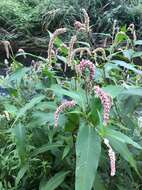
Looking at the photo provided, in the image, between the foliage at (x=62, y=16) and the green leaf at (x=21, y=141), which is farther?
the foliage at (x=62, y=16)

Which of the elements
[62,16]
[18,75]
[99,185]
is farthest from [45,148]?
[62,16]

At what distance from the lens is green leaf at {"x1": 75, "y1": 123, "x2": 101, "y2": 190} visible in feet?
4.91

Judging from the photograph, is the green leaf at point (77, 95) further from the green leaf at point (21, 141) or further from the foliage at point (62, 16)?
the foliage at point (62, 16)

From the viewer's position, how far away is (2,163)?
6.60ft

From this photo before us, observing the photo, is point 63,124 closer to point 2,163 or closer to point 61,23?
point 2,163

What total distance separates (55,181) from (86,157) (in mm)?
302

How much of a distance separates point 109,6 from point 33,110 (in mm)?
5937

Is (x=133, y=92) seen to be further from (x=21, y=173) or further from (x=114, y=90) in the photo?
(x=21, y=173)

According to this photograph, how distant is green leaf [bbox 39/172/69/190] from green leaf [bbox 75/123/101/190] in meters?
0.28

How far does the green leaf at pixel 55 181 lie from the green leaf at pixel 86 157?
0.90 ft

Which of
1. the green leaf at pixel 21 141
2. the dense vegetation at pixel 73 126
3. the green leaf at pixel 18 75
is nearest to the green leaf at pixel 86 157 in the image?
the dense vegetation at pixel 73 126

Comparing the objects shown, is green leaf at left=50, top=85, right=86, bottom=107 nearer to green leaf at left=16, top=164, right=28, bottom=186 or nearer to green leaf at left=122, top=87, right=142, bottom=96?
green leaf at left=122, top=87, right=142, bottom=96

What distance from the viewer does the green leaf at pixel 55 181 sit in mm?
1772

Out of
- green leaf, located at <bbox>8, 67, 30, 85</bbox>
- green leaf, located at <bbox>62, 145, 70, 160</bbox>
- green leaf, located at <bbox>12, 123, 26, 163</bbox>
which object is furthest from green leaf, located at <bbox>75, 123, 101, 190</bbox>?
green leaf, located at <bbox>8, 67, 30, 85</bbox>
